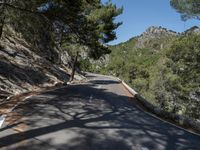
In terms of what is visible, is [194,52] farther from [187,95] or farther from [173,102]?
[173,102]

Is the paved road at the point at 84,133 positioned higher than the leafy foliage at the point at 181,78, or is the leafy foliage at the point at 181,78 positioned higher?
the leafy foliage at the point at 181,78

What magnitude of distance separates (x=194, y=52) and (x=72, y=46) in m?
16.1

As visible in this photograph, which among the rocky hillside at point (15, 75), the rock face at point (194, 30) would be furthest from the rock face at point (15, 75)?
the rock face at point (194, 30)

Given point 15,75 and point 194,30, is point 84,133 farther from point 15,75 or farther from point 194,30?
point 194,30

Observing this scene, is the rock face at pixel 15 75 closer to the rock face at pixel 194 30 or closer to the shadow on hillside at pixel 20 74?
the shadow on hillside at pixel 20 74

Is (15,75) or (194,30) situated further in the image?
(194,30)

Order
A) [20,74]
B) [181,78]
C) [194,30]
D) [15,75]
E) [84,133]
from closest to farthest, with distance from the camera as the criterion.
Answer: [84,133], [15,75], [20,74], [194,30], [181,78]

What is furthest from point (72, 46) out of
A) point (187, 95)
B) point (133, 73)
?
point (133, 73)

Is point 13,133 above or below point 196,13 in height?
below

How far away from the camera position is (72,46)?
1547 inches

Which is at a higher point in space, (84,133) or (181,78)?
(181,78)

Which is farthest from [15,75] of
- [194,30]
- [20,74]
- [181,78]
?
[181,78]

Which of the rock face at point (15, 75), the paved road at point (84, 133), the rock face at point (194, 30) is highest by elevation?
the rock face at point (194, 30)

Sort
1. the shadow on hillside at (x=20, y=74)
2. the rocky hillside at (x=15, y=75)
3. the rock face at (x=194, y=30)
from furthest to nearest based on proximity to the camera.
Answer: the rock face at (x=194, y=30), the shadow on hillside at (x=20, y=74), the rocky hillside at (x=15, y=75)
